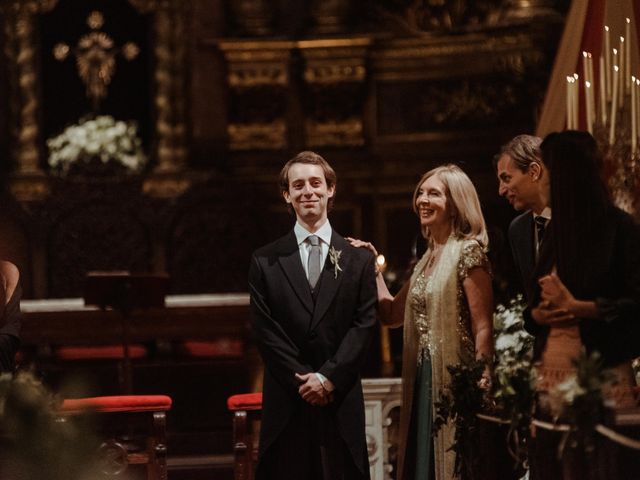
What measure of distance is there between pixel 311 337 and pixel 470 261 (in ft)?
2.12

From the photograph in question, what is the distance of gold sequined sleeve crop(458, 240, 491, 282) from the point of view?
4.68 meters

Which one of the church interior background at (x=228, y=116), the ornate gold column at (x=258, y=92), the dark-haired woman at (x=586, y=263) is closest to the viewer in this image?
the dark-haired woman at (x=586, y=263)

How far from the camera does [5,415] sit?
3.19 meters

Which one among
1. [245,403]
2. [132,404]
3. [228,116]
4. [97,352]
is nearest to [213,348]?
[97,352]

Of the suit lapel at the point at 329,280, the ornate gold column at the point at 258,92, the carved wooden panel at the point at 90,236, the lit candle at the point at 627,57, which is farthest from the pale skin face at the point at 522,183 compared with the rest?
the carved wooden panel at the point at 90,236

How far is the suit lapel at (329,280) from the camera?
4574 mm

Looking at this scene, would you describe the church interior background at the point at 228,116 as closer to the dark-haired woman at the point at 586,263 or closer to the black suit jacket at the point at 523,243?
the black suit jacket at the point at 523,243

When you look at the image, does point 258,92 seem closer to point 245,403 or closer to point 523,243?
point 245,403

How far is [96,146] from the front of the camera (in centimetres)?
1014

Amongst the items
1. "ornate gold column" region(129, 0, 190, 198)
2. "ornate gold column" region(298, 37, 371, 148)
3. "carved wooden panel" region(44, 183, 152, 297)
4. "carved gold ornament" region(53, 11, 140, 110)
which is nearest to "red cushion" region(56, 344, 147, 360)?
"carved wooden panel" region(44, 183, 152, 297)

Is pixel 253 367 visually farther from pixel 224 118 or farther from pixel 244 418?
pixel 224 118

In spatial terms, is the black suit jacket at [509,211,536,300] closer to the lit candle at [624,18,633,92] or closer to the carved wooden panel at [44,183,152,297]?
the lit candle at [624,18,633,92]

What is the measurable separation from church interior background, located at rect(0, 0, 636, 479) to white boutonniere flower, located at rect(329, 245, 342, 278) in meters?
5.10

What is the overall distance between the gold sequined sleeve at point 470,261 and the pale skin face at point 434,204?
158 mm
